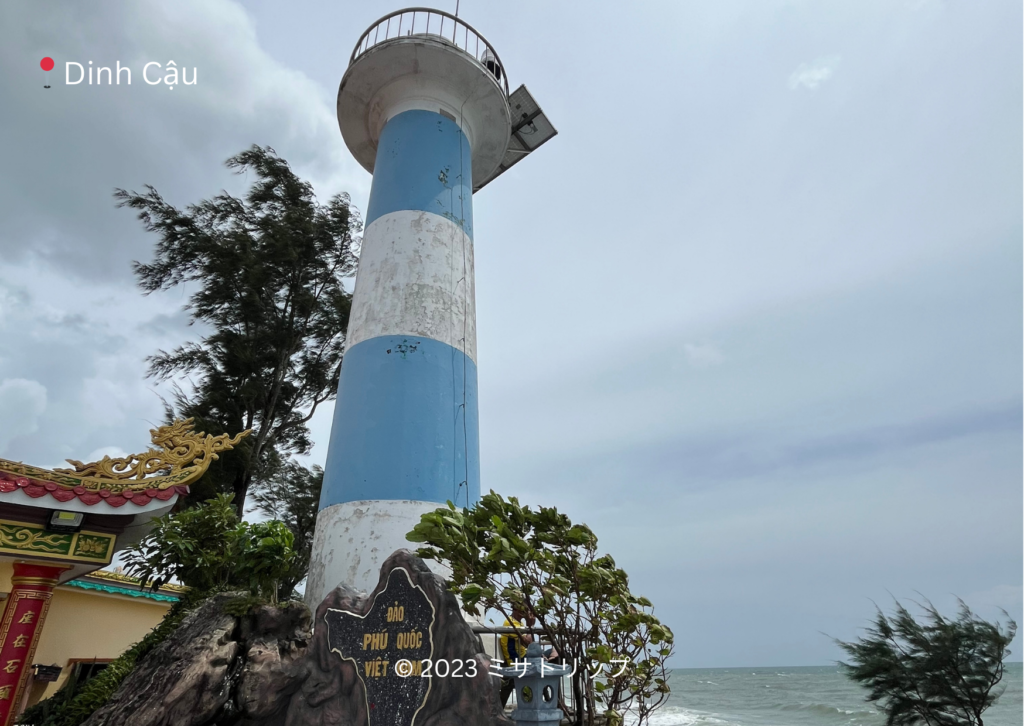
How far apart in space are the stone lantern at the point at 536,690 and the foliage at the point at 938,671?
3.42 metres

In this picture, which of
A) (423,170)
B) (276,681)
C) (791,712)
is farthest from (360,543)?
(791,712)

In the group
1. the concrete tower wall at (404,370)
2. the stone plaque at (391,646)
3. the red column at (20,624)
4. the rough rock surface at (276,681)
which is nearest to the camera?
the rough rock surface at (276,681)

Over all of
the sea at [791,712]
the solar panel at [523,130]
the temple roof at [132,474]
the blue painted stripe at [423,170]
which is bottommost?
the sea at [791,712]

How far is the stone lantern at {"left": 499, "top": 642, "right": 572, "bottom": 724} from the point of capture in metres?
3.67

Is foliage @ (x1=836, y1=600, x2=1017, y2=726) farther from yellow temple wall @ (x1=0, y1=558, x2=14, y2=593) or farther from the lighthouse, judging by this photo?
yellow temple wall @ (x1=0, y1=558, x2=14, y2=593)

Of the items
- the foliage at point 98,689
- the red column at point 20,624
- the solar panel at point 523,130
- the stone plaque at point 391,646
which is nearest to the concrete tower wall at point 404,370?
the foliage at point 98,689

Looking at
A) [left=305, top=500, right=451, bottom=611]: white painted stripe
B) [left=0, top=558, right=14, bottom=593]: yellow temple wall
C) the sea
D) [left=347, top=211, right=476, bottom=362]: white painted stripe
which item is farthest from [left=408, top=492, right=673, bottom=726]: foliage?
the sea

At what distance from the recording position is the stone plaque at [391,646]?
13.4ft

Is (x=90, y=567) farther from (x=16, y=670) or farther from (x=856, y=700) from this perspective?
(x=856, y=700)

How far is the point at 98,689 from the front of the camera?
520 cm

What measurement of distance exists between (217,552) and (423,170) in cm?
524

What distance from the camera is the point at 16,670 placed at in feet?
16.9

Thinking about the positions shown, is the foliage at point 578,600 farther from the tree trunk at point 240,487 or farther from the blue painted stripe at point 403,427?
the tree trunk at point 240,487

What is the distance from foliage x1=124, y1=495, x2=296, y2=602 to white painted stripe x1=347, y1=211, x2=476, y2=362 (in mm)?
2442
